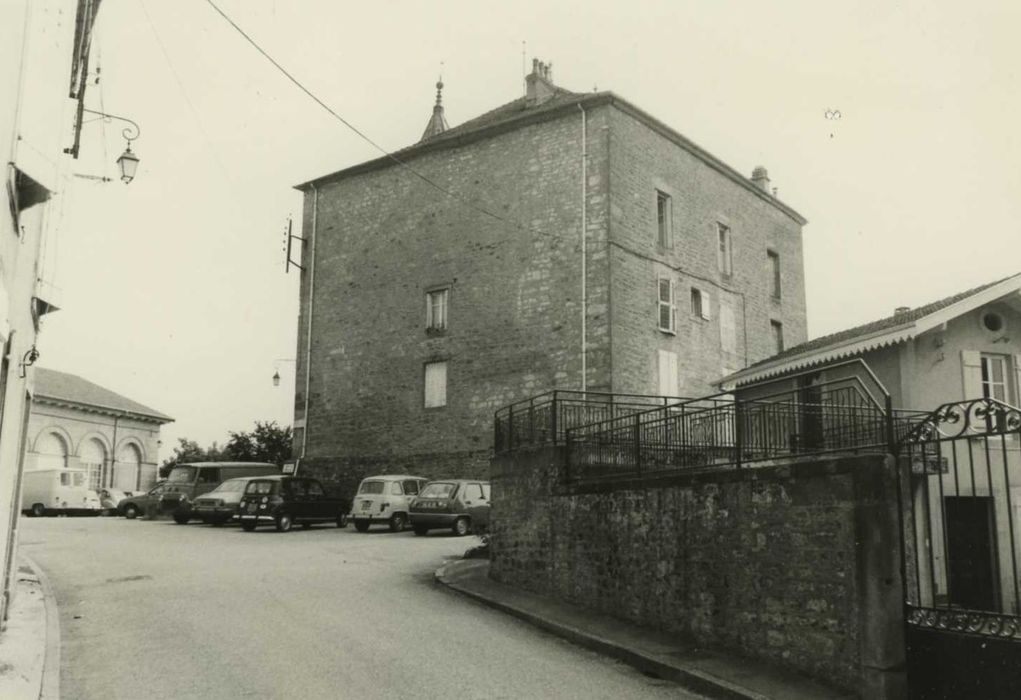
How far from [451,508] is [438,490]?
708 mm

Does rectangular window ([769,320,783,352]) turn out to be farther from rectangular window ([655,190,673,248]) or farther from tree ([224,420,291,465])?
tree ([224,420,291,465])

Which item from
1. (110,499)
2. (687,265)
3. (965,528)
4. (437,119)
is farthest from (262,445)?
(965,528)

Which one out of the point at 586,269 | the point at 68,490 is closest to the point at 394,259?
the point at 586,269

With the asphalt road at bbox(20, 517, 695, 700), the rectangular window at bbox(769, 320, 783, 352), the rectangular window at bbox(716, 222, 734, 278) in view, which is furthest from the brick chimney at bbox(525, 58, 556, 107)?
the asphalt road at bbox(20, 517, 695, 700)

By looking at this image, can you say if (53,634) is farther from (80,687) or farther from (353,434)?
(353,434)

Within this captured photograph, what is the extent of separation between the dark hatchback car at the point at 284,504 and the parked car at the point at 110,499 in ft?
54.9

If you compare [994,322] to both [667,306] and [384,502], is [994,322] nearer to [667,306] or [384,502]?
[667,306]

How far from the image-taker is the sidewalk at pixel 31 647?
6.95 metres

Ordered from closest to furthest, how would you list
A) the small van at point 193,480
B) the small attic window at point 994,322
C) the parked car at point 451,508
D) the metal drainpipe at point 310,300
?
the small attic window at point 994,322, the parked car at point 451,508, the small van at point 193,480, the metal drainpipe at point 310,300

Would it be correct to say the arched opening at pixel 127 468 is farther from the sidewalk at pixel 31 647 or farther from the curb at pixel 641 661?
the curb at pixel 641 661

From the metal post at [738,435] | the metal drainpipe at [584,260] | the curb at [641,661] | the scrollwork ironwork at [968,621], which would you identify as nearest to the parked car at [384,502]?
the metal drainpipe at [584,260]

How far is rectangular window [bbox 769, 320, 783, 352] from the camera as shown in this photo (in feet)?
103

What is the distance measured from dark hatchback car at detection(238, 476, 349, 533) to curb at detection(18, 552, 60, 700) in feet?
29.3

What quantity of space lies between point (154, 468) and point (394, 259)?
25.7m
